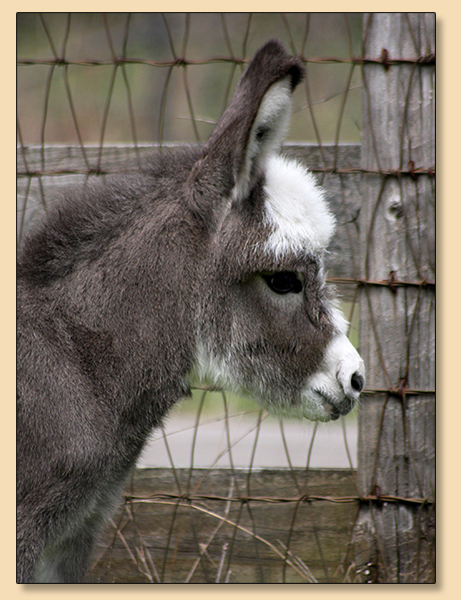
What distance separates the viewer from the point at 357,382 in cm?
218

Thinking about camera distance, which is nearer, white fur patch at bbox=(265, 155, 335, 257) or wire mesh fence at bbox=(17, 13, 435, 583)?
white fur patch at bbox=(265, 155, 335, 257)

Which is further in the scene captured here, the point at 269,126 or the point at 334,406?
the point at 334,406

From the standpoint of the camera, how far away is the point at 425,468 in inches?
117

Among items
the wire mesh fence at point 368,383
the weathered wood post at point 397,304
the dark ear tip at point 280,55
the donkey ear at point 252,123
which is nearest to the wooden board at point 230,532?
the wire mesh fence at point 368,383

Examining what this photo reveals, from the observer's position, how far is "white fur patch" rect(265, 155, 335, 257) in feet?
7.02

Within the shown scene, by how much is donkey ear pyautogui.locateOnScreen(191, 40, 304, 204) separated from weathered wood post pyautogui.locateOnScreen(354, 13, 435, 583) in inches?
37.2

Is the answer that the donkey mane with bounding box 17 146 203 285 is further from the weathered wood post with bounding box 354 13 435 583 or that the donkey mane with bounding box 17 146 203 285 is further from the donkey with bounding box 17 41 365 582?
the weathered wood post with bounding box 354 13 435 583

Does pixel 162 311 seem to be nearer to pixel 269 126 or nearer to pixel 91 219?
pixel 91 219

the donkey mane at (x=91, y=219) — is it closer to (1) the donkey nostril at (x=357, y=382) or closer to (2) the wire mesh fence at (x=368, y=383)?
(2) the wire mesh fence at (x=368, y=383)

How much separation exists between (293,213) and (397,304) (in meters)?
1.00

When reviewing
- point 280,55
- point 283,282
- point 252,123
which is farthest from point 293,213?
point 280,55

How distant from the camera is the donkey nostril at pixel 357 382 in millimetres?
2162

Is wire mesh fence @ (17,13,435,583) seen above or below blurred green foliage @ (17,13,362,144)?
below

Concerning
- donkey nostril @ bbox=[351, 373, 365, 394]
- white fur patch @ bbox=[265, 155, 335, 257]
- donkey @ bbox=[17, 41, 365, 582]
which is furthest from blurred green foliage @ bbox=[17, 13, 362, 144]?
donkey nostril @ bbox=[351, 373, 365, 394]
